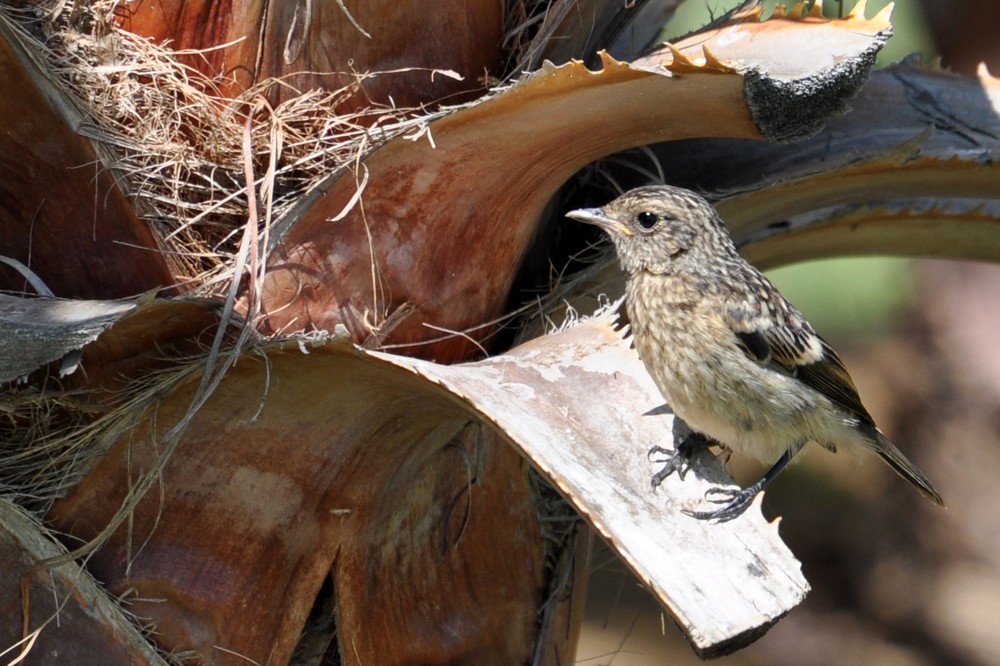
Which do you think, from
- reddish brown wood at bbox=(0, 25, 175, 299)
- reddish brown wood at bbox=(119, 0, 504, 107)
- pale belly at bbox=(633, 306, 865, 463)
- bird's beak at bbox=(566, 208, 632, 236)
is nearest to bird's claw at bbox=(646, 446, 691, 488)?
pale belly at bbox=(633, 306, 865, 463)

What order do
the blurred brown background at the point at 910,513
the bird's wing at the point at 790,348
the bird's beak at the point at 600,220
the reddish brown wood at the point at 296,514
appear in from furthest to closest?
the blurred brown background at the point at 910,513 < the bird's wing at the point at 790,348 < the bird's beak at the point at 600,220 < the reddish brown wood at the point at 296,514

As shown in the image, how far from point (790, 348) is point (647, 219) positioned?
439 millimetres

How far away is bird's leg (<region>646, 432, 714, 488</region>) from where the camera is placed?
1.98m

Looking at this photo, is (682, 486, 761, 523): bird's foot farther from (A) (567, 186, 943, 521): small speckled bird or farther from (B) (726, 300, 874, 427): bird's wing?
(B) (726, 300, 874, 427): bird's wing

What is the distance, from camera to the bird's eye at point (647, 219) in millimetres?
2592

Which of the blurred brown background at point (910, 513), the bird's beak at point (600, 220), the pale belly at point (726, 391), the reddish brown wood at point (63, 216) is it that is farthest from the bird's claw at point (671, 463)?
the blurred brown background at point (910, 513)

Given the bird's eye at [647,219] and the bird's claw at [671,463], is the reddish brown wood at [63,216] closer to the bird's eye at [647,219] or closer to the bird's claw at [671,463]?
the bird's claw at [671,463]

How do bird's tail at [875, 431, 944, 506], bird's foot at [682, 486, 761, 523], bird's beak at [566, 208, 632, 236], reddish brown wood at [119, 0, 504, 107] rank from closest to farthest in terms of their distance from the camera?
1. bird's foot at [682, 486, 761, 523]
2. reddish brown wood at [119, 0, 504, 107]
3. bird's beak at [566, 208, 632, 236]
4. bird's tail at [875, 431, 944, 506]

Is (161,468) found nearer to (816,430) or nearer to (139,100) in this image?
(139,100)

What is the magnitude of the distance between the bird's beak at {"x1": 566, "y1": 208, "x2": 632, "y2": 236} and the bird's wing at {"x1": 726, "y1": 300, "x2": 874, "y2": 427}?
→ 30 cm

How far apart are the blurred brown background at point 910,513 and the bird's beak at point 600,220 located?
2.17 m

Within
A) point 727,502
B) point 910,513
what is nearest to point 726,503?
point 727,502

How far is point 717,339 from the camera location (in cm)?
263

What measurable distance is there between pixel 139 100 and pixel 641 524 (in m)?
1.14
